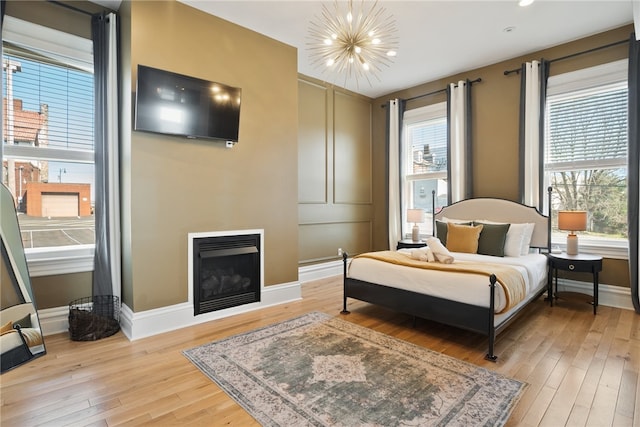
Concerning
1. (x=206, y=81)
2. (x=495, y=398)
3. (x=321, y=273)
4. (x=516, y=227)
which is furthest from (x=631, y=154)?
(x=206, y=81)

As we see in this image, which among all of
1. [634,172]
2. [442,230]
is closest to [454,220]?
[442,230]

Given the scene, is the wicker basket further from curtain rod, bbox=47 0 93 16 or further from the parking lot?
curtain rod, bbox=47 0 93 16

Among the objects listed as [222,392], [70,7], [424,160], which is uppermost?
[70,7]

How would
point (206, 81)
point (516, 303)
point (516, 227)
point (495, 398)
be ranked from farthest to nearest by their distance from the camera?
1. point (516, 227)
2. point (206, 81)
3. point (516, 303)
4. point (495, 398)

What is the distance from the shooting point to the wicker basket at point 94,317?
2846mm

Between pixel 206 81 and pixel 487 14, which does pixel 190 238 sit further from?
pixel 487 14

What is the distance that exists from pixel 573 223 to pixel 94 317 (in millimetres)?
5066

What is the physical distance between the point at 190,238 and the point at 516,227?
3.83 m

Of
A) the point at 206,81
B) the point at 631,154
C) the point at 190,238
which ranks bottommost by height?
the point at 190,238

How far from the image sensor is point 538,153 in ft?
13.8

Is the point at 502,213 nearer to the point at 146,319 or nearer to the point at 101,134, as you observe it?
the point at 146,319

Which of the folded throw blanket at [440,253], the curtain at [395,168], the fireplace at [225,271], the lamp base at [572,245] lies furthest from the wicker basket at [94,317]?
the lamp base at [572,245]

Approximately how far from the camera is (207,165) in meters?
3.36

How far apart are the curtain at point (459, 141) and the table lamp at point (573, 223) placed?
4.25 ft
